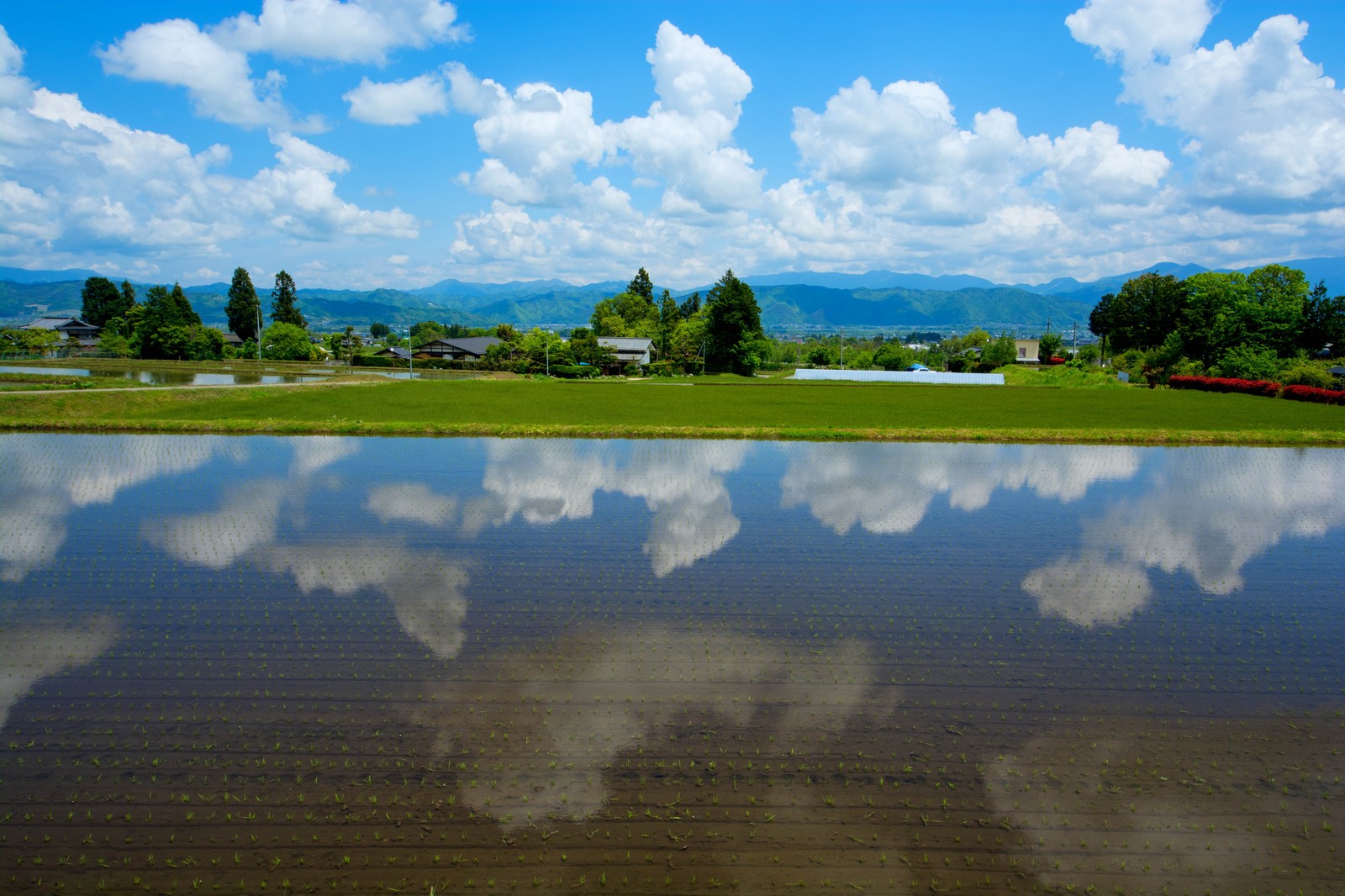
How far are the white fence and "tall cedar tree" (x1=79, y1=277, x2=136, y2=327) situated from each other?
9166cm

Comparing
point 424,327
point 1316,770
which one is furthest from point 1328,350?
point 424,327

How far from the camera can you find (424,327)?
5153 inches

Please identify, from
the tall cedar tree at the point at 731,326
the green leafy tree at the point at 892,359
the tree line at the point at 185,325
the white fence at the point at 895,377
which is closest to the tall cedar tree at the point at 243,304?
the tree line at the point at 185,325

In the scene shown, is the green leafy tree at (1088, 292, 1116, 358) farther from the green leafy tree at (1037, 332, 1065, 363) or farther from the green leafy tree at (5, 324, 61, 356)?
the green leafy tree at (5, 324, 61, 356)

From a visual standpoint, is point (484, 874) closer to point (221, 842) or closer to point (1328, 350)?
point (221, 842)

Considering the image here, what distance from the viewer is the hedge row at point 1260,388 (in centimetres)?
4331

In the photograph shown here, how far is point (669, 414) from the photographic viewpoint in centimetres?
3297

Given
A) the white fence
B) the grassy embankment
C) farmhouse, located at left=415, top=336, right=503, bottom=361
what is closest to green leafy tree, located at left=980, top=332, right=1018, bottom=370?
the white fence

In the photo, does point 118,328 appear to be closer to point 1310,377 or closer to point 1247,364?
point 1247,364

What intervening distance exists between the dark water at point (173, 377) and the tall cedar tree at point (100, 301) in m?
49.6

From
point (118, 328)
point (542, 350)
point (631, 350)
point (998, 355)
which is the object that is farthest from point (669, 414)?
point (118, 328)

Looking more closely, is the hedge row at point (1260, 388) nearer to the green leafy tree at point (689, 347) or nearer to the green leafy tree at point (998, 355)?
the green leafy tree at point (998, 355)

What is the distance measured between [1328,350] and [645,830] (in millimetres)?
95443

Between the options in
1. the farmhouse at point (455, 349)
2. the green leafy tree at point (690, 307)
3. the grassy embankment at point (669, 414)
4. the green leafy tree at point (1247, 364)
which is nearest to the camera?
the grassy embankment at point (669, 414)
